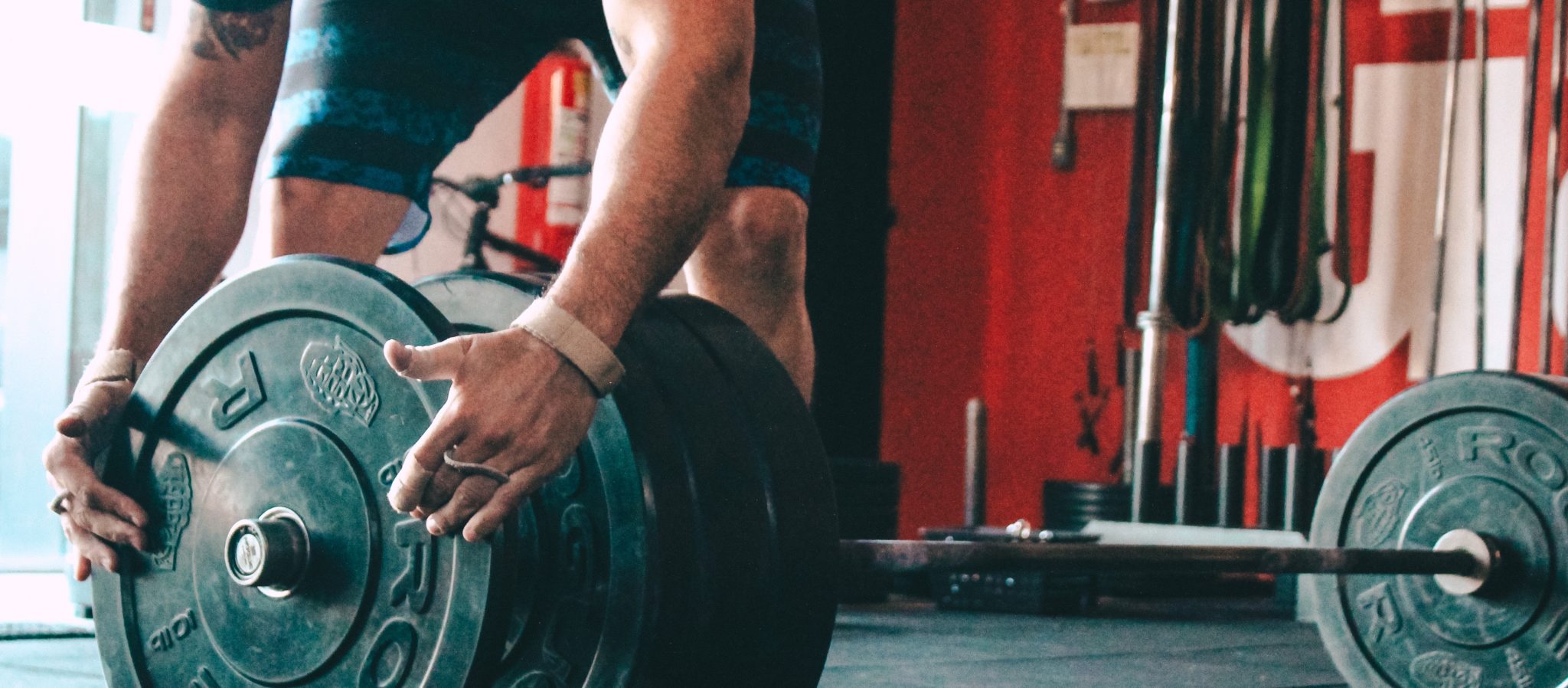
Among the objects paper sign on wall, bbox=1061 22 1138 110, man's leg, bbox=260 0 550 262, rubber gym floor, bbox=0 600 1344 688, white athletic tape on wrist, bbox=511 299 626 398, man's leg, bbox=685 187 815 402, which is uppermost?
paper sign on wall, bbox=1061 22 1138 110

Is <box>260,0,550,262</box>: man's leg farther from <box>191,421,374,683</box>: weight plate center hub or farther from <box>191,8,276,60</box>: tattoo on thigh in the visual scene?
<box>191,421,374,683</box>: weight plate center hub

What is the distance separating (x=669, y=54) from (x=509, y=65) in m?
0.59

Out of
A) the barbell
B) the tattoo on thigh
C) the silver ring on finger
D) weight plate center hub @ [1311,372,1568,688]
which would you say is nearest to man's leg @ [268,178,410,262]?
the tattoo on thigh

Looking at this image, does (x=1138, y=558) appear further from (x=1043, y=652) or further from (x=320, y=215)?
(x=1043, y=652)

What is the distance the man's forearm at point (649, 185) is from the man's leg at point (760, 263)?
0.45 metres

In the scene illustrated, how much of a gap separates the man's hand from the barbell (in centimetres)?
3

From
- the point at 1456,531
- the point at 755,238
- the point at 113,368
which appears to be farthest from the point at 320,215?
the point at 1456,531

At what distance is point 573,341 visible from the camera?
0.97 m

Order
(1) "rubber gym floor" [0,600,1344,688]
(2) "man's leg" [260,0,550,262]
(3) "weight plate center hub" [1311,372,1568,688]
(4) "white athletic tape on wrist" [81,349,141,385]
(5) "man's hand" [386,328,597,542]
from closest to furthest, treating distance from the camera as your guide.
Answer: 1. (5) "man's hand" [386,328,597,542]
2. (4) "white athletic tape on wrist" [81,349,141,385]
3. (2) "man's leg" [260,0,550,262]
4. (3) "weight plate center hub" [1311,372,1568,688]
5. (1) "rubber gym floor" [0,600,1344,688]

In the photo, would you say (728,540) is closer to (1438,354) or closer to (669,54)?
(669,54)

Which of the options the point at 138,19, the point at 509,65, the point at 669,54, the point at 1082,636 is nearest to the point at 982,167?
the point at 1082,636

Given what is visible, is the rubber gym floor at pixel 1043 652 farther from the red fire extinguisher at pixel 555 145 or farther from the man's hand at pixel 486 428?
the red fire extinguisher at pixel 555 145

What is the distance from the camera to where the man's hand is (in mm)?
926

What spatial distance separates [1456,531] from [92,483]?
57.1 inches
